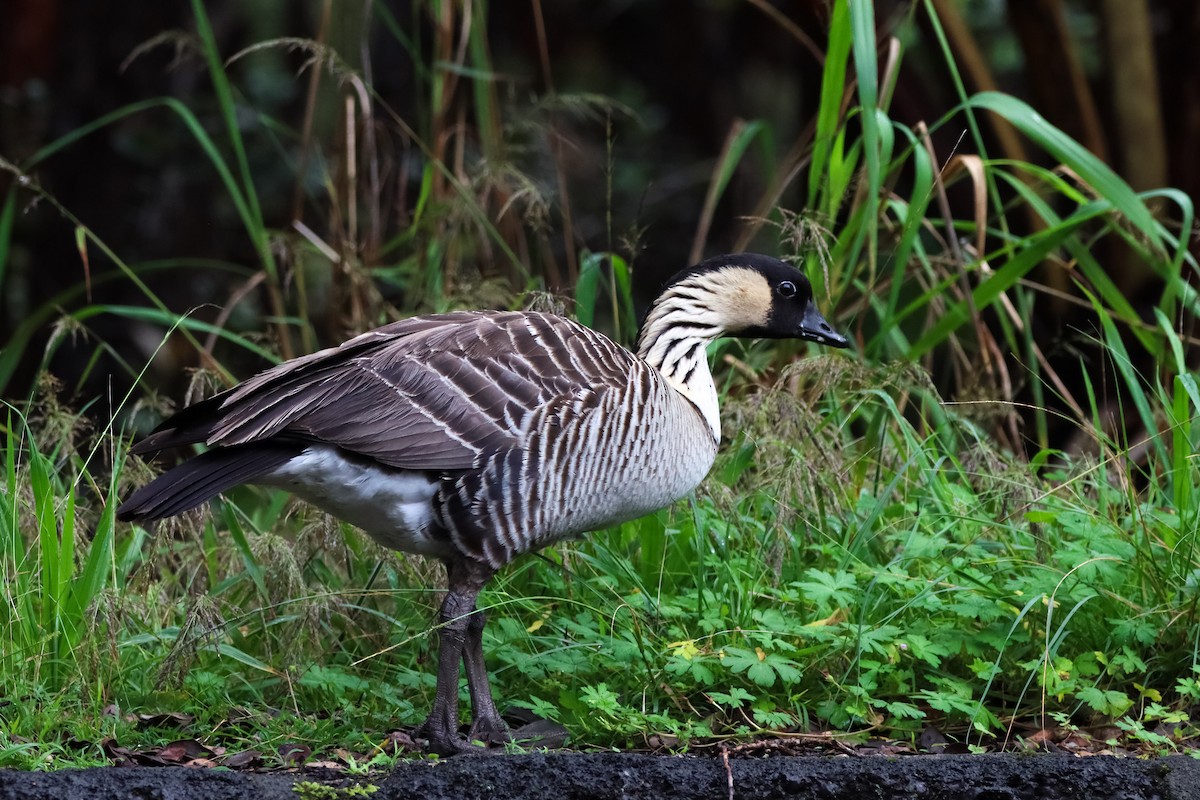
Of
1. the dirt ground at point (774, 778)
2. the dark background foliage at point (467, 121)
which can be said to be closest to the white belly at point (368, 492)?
the dirt ground at point (774, 778)

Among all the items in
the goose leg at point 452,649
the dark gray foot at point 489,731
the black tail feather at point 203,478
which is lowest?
the dark gray foot at point 489,731

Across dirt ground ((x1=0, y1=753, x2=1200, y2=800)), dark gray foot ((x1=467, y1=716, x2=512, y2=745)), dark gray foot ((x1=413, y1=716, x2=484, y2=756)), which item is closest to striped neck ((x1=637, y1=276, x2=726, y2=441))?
dark gray foot ((x1=467, y1=716, x2=512, y2=745))

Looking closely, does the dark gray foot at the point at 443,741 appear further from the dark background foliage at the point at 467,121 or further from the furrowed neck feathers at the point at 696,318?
the dark background foliage at the point at 467,121

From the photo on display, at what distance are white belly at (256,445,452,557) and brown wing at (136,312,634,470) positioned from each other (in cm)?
6

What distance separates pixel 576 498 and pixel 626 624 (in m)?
0.41

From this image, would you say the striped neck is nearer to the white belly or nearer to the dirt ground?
the white belly

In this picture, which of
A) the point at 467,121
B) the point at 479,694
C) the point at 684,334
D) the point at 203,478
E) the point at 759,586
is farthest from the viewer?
the point at 467,121

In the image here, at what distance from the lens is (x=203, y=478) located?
3.53 m

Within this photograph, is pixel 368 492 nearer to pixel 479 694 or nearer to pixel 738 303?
pixel 479 694

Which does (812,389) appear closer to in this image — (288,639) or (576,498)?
(576,498)

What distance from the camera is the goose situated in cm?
365

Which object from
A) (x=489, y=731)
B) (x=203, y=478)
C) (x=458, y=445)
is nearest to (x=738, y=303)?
(x=458, y=445)

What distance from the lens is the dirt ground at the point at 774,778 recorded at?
121 inches

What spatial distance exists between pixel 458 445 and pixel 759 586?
3.47ft
